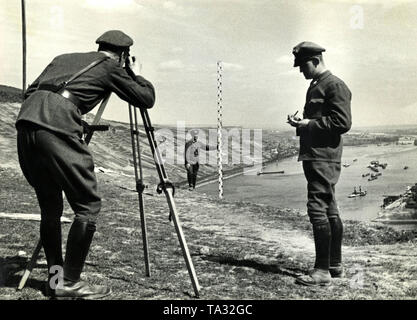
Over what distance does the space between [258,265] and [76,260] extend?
212cm

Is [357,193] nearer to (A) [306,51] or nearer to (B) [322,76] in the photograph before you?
(B) [322,76]

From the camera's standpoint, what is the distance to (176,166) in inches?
811

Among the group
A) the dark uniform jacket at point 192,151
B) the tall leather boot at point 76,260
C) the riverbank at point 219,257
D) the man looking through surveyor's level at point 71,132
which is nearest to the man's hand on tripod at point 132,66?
the man looking through surveyor's level at point 71,132

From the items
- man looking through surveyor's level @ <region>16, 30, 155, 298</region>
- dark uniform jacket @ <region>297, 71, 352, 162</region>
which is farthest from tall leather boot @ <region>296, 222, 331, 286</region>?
man looking through surveyor's level @ <region>16, 30, 155, 298</region>

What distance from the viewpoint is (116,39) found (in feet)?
11.8

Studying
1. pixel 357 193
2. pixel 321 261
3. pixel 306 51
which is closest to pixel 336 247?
pixel 321 261

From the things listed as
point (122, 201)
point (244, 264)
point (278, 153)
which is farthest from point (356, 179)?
point (244, 264)

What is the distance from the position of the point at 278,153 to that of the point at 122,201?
19128mm

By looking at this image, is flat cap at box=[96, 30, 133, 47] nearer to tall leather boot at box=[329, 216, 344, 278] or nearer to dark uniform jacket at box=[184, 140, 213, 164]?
tall leather boot at box=[329, 216, 344, 278]

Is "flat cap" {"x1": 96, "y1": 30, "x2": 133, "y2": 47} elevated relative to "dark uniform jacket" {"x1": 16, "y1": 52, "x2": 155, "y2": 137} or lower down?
elevated

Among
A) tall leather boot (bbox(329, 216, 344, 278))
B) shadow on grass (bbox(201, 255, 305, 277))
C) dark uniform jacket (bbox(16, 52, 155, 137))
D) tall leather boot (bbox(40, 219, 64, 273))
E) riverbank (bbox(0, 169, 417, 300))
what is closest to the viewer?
dark uniform jacket (bbox(16, 52, 155, 137))

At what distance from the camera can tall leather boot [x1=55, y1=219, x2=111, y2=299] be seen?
346cm
